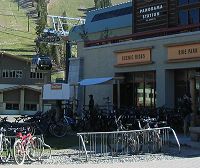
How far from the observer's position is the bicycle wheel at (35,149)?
13555 mm

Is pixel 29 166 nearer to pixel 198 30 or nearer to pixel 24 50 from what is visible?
pixel 198 30

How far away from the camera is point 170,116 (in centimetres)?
2111

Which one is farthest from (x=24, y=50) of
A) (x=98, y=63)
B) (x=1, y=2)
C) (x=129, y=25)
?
(x=98, y=63)

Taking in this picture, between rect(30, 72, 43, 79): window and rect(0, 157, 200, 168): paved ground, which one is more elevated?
rect(30, 72, 43, 79): window

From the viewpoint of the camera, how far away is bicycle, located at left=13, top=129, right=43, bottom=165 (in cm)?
1319

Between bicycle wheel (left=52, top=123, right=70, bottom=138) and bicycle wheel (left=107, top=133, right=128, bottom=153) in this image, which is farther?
bicycle wheel (left=52, top=123, right=70, bottom=138)

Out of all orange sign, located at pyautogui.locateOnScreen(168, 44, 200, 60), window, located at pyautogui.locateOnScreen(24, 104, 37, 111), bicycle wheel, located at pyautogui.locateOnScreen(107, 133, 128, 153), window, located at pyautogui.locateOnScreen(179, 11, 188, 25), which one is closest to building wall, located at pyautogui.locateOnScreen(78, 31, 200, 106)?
orange sign, located at pyautogui.locateOnScreen(168, 44, 200, 60)

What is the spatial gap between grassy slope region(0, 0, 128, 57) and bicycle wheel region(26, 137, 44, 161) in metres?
97.2

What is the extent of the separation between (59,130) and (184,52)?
691cm

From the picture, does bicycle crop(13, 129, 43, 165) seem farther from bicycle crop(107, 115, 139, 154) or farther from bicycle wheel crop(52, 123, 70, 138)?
bicycle wheel crop(52, 123, 70, 138)

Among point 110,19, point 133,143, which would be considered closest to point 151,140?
point 133,143

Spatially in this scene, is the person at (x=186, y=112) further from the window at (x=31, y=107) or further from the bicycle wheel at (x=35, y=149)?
the window at (x=31, y=107)

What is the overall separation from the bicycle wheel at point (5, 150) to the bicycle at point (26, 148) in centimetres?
29

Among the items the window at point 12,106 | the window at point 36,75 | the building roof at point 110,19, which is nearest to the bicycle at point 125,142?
the building roof at point 110,19
